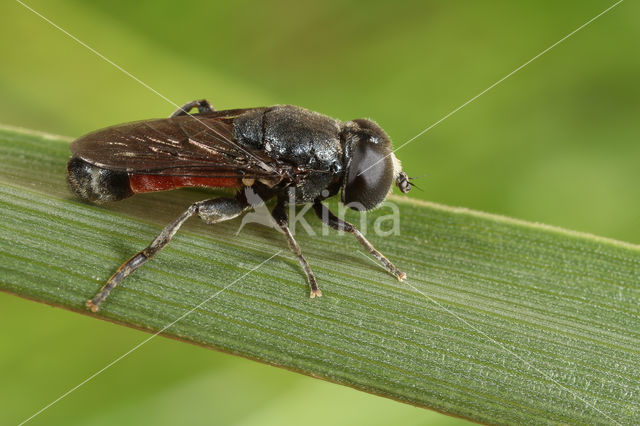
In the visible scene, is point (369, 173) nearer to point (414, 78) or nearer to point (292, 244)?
point (292, 244)

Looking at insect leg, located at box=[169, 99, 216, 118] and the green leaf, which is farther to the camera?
insect leg, located at box=[169, 99, 216, 118]

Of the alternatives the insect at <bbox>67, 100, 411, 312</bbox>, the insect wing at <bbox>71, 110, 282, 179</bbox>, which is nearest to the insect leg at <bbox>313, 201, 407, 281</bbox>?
the insect at <bbox>67, 100, 411, 312</bbox>

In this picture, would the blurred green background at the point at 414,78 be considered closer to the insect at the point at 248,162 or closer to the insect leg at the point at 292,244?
the insect at the point at 248,162

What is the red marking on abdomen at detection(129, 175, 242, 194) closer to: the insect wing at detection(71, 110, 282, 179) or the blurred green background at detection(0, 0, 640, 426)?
the insect wing at detection(71, 110, 282, 179)

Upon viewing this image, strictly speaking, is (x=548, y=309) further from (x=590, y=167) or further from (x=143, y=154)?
(x=143, y=154)

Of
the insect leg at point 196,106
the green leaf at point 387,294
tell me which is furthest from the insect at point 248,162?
the insect leg at point 196,106

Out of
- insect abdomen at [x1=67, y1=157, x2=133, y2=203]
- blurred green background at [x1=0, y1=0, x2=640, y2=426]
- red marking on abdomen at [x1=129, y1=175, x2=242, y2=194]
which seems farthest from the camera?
blurred green background at [x1=0, y1=0, x2=640, y2=426]
